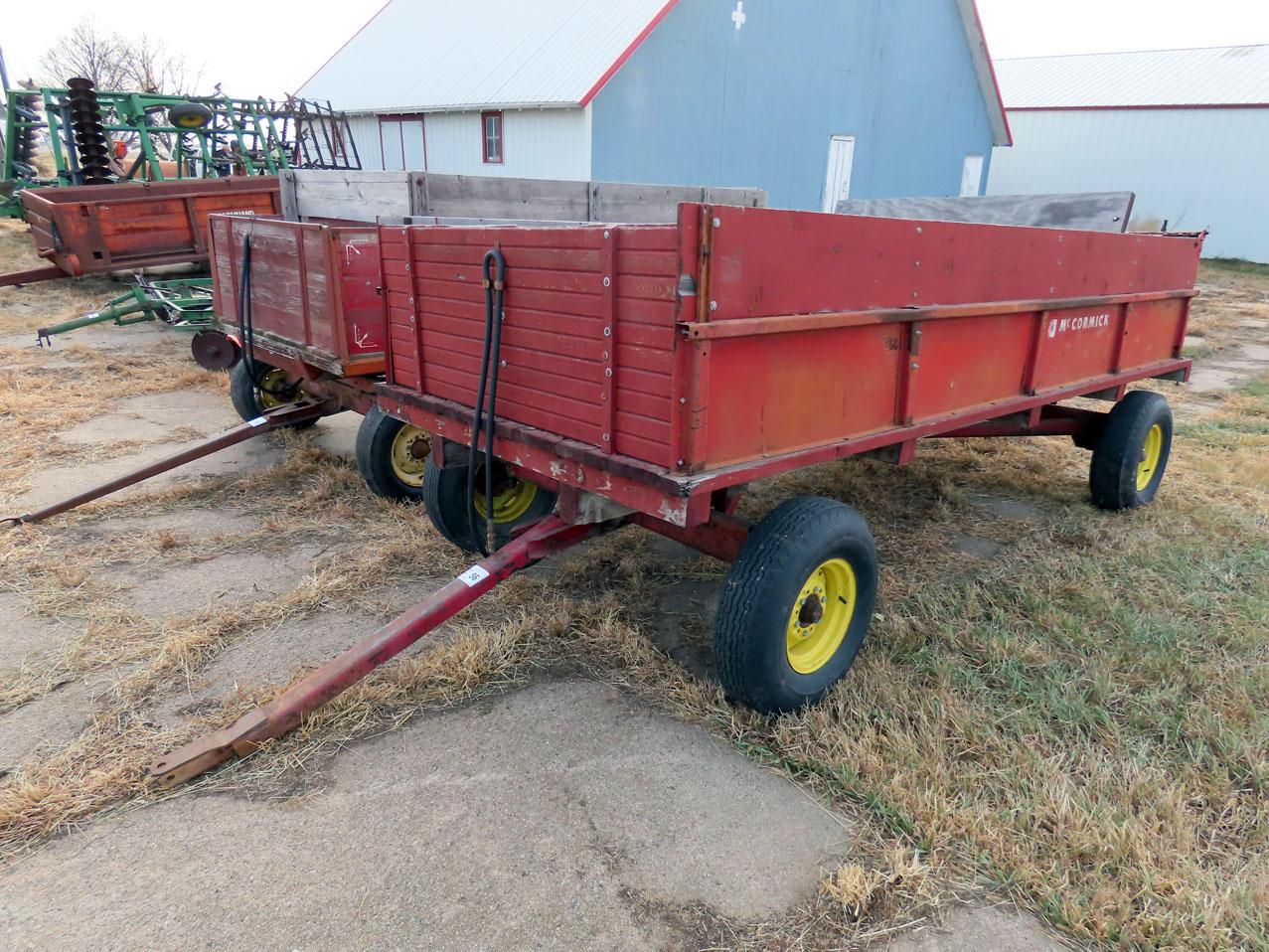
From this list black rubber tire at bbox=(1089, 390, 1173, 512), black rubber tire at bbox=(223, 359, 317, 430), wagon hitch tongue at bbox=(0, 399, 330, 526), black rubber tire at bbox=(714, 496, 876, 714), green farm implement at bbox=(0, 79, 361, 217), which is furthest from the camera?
green farm implement at bbox=(0, 79, 361, 217)

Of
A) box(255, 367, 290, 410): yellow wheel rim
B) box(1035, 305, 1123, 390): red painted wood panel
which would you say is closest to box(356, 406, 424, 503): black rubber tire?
box(255, 367, 290, 410): yellow wheel rim

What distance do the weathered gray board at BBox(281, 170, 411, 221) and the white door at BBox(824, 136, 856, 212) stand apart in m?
12.5

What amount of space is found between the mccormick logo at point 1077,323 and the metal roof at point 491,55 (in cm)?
975

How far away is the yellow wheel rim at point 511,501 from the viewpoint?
4.16m

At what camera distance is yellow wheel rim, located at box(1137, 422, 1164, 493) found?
5.35 m

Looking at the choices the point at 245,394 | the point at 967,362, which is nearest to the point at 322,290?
the point at 245,394

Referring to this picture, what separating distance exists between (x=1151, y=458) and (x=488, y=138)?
12704mm

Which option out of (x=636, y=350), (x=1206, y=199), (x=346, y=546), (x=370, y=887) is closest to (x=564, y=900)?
(x=370, y=887)

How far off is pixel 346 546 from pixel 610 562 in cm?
145

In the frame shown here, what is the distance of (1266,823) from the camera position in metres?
2.51

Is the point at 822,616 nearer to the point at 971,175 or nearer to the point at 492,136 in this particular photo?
the point at 492,136

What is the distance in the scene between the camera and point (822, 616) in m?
3.14

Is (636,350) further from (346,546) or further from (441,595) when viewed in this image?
(346,546)

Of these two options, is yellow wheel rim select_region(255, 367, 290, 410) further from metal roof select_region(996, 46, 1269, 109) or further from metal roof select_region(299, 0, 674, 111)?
metal roof select_region(996, 46, 1269, 109)
